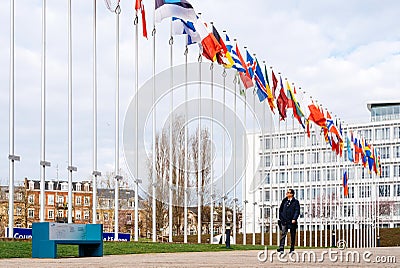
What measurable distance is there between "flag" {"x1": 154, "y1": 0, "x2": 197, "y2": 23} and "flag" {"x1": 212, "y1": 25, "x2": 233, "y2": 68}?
4.77 meters

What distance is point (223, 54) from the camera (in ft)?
130

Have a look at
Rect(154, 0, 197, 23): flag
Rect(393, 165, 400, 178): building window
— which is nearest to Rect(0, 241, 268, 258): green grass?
Rect(154, 0, 197, 23): flag

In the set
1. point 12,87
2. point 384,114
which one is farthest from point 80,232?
point 384,114

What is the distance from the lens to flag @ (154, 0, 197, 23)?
33281 mm

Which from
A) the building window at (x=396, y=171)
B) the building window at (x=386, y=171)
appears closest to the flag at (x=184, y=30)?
the building window at (x=396, y=171)

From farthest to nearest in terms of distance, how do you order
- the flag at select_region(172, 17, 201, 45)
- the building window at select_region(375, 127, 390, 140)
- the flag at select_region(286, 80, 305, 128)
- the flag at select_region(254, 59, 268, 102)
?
the building window at select_region(375, 127, 390, 140)
the flag at select_region(286, 80, 305, 128)
the flag at select_region(254, 59, 268, 102)
the flag at select_region(172, 17, 201, 45)

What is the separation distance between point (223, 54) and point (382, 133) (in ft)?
283

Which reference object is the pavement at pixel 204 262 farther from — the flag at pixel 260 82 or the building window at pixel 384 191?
the building window at pixel 384 191

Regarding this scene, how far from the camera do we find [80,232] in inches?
814

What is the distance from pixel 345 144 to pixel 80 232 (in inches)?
2047

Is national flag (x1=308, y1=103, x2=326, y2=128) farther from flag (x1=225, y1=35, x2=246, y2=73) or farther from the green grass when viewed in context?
the green grass

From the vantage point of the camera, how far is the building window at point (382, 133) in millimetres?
121125

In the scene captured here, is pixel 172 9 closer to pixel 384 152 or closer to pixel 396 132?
pixel 396 132

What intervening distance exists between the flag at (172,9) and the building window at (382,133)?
91.7 m
